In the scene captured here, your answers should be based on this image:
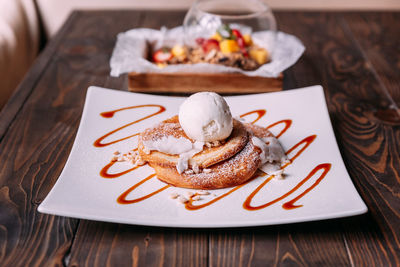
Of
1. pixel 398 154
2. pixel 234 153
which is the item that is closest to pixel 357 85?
pixel 398 154

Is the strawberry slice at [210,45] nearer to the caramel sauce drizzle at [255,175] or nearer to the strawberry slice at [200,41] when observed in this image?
the strawberry slice at [200,41]

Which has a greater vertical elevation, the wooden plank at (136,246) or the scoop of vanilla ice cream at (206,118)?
the scoop of vanilla ice cream at (206,118)

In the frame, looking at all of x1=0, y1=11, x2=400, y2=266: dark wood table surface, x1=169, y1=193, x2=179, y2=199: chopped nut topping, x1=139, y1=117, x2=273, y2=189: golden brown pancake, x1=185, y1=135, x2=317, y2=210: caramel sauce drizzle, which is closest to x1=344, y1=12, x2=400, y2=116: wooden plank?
x1=0, y1=11, x2=400, y2=266: dark wood table surface

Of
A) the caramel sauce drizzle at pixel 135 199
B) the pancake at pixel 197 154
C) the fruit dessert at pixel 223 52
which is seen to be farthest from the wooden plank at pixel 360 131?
the caramel sauce drizzle at pixel 135 199

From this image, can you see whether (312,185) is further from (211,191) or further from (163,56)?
(163,56)

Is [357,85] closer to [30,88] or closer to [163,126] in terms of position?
[163,126]
